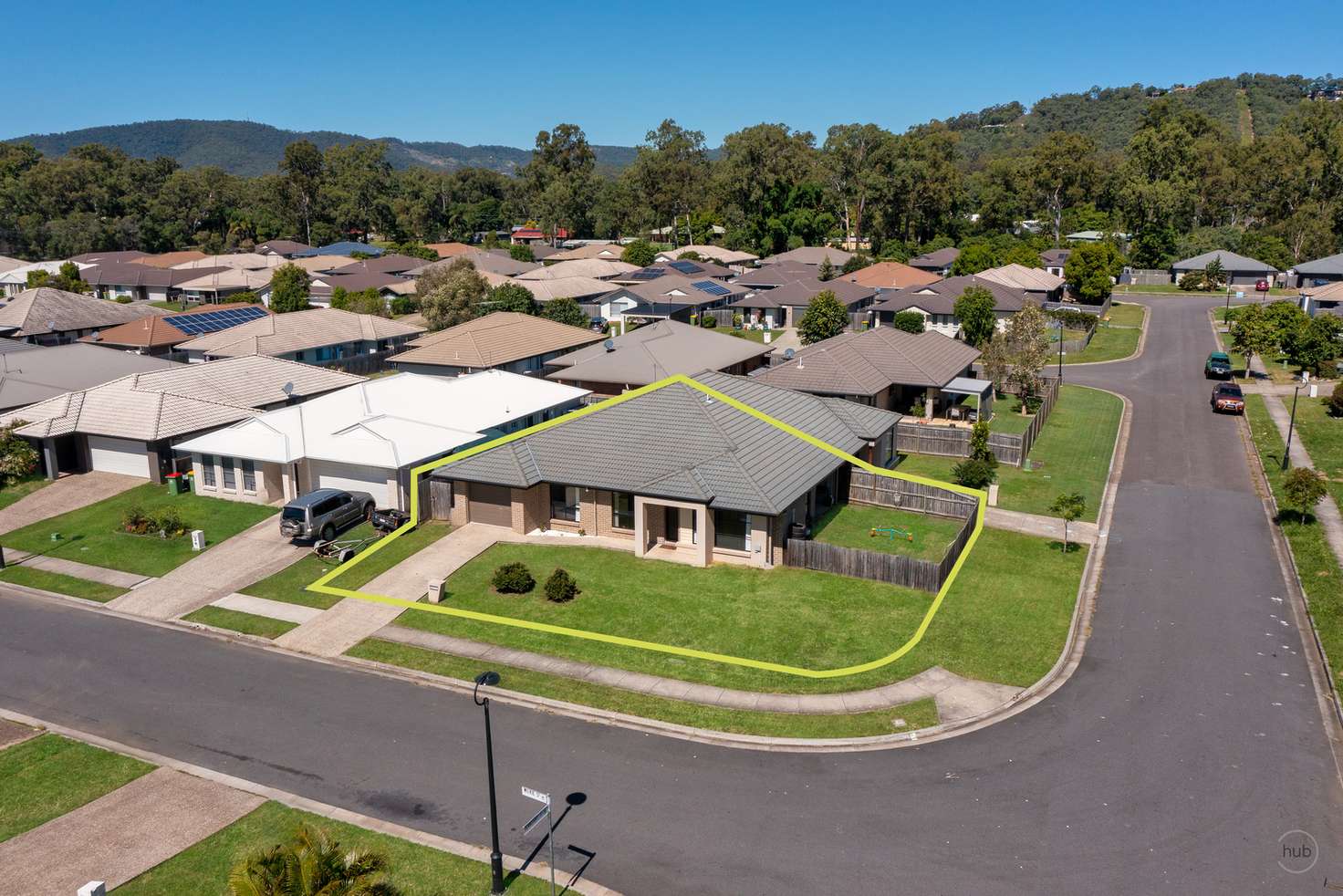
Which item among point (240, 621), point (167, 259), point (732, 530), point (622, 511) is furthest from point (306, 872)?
point (167, 259)

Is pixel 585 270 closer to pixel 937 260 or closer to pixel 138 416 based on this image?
pixel 937 260

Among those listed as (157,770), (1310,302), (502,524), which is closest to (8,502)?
(502,524)

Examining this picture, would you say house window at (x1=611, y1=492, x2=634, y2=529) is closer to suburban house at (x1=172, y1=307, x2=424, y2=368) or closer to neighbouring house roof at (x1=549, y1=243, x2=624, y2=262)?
suburban house at (x1=172, y1=307, x2=424, y2=368)

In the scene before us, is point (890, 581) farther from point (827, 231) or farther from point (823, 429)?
point (827, 231)

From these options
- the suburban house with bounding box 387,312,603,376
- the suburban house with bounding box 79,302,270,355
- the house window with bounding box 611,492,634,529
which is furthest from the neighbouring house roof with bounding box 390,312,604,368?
the house window with bounding box 611,492,634,529

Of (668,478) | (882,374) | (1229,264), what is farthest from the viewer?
(1229,264)

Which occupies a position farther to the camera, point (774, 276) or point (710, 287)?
point (774, 276)
